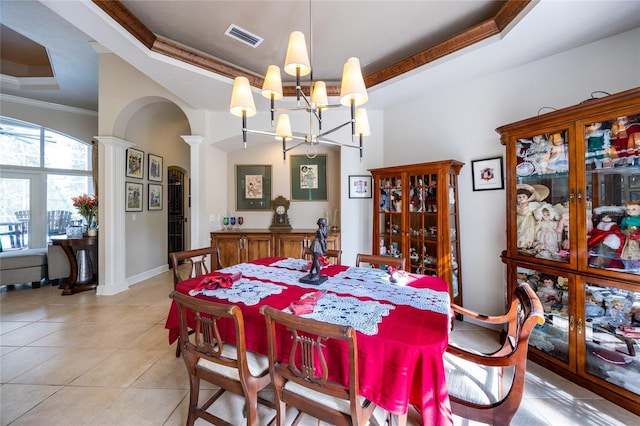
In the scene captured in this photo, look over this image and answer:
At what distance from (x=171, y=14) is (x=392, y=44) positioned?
2.09 m

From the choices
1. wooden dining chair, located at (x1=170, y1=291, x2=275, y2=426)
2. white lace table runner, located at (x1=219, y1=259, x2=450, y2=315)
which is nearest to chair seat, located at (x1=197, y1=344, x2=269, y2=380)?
wooden dining chair, located at (x1=170, y1=291, x2=275, y2=426)

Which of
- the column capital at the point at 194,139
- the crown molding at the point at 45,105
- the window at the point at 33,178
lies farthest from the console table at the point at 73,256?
the crown molding at the point at 45,105

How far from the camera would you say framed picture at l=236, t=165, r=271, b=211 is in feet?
15.0

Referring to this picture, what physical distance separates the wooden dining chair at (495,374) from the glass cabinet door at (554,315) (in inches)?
41.0

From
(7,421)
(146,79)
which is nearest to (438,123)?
(146,79)

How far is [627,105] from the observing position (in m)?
1.65

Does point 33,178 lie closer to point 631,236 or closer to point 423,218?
point 423,218

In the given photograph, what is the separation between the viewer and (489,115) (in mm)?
2754

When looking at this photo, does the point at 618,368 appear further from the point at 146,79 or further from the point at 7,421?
the point at 146,79

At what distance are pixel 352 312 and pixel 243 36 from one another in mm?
2700

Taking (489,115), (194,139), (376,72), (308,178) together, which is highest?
(376,72)

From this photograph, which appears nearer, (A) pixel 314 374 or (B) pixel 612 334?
(A) pixel 314 374

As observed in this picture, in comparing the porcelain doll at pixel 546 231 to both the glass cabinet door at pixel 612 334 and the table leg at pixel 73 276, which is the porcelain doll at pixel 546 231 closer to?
the glass cabinet door at pixel 612 334

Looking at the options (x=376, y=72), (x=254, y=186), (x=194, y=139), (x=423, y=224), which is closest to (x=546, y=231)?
(x=423, y=224)
